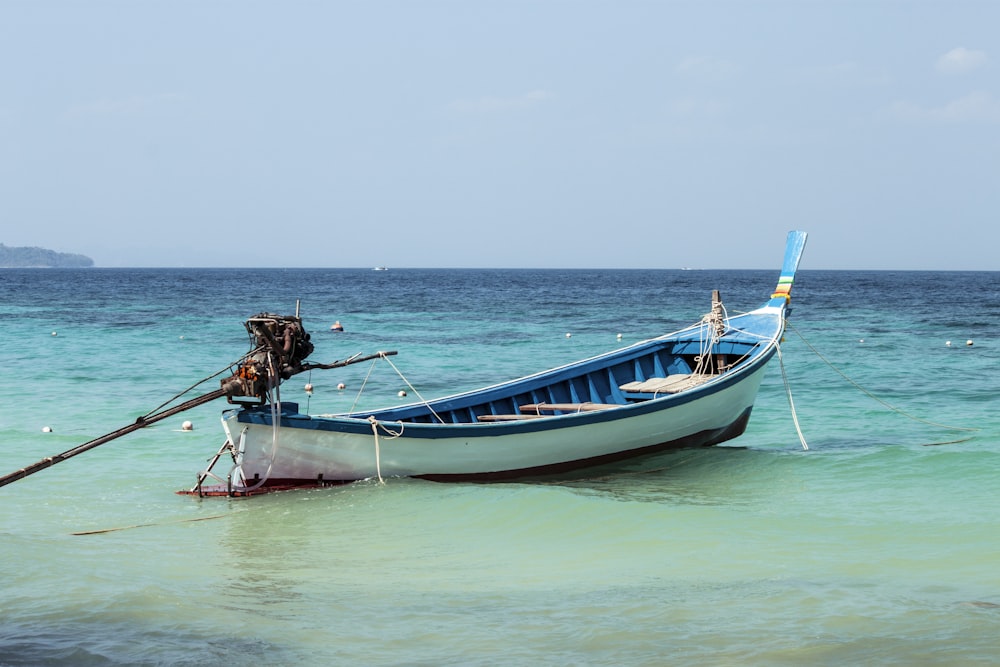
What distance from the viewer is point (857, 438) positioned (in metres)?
16.1

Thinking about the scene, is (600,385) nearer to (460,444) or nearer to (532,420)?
(532,420)

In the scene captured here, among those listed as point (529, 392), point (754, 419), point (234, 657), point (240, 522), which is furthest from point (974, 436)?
point (234, 657)

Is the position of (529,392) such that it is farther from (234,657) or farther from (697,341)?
(234,657)

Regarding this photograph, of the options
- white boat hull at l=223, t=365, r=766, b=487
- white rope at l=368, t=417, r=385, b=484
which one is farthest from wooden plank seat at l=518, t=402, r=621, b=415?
white rope at l=368, t=417, r=385, b=484

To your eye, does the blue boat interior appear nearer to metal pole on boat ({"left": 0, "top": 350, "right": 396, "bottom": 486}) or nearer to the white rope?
the white rope

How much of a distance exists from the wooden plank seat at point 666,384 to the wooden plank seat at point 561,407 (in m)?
0.78

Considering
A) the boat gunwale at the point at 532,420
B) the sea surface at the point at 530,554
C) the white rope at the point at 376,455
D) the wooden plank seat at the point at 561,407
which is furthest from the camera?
the wooden plank seat at the point at 561,407

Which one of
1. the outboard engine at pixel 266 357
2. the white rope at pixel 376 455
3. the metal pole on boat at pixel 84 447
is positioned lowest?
the white rope at pixel 376 455

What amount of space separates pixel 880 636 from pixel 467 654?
297cm

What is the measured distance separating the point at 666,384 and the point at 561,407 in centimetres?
190

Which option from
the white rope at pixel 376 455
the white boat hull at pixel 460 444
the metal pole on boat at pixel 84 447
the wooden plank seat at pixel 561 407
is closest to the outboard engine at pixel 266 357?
the metal pole on boat at pixel 84 447

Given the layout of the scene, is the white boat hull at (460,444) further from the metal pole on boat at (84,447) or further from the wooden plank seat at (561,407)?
the metal pole on boat at (84,447)

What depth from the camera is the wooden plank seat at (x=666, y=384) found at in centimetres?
1417

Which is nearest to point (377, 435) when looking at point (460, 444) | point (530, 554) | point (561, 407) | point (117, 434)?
point (460, 444)
